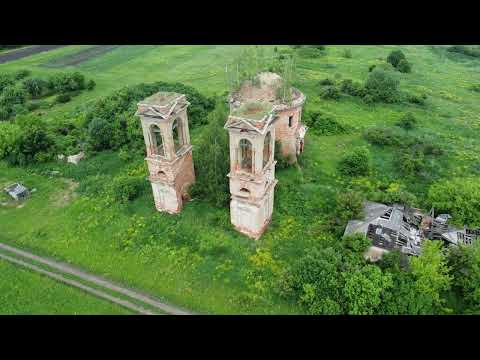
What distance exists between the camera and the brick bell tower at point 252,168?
962 inches

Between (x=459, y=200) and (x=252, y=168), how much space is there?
18.1 m

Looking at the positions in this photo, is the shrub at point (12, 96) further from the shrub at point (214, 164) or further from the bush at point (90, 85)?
the shrub at point (214, 164)

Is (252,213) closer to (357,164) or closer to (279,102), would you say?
(279,102)

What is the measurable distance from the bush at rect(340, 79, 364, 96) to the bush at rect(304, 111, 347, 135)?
11.3m

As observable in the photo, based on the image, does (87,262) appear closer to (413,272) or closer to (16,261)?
(16,261)

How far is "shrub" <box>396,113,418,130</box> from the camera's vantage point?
46375mm

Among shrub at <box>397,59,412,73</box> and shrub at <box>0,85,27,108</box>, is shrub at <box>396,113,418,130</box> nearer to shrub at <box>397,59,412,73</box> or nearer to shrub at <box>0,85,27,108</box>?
shrub at <box>397,59,412,73</box>

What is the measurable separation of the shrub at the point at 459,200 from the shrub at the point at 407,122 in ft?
53.3

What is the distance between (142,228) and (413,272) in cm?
2153

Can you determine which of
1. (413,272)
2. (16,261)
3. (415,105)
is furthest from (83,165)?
(415,105)

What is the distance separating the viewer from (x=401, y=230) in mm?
27438

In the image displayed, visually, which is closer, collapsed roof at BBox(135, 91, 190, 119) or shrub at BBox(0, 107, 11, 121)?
collapsed roof at BBox(135, 91, 190, 119)

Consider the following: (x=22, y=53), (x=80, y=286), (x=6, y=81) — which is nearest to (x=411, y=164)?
(x=80, y=286)

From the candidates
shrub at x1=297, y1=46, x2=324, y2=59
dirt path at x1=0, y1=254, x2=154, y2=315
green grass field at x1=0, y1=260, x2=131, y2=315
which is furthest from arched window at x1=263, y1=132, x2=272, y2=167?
shrub at x1=297, y1=46, x2=324, y2=59
